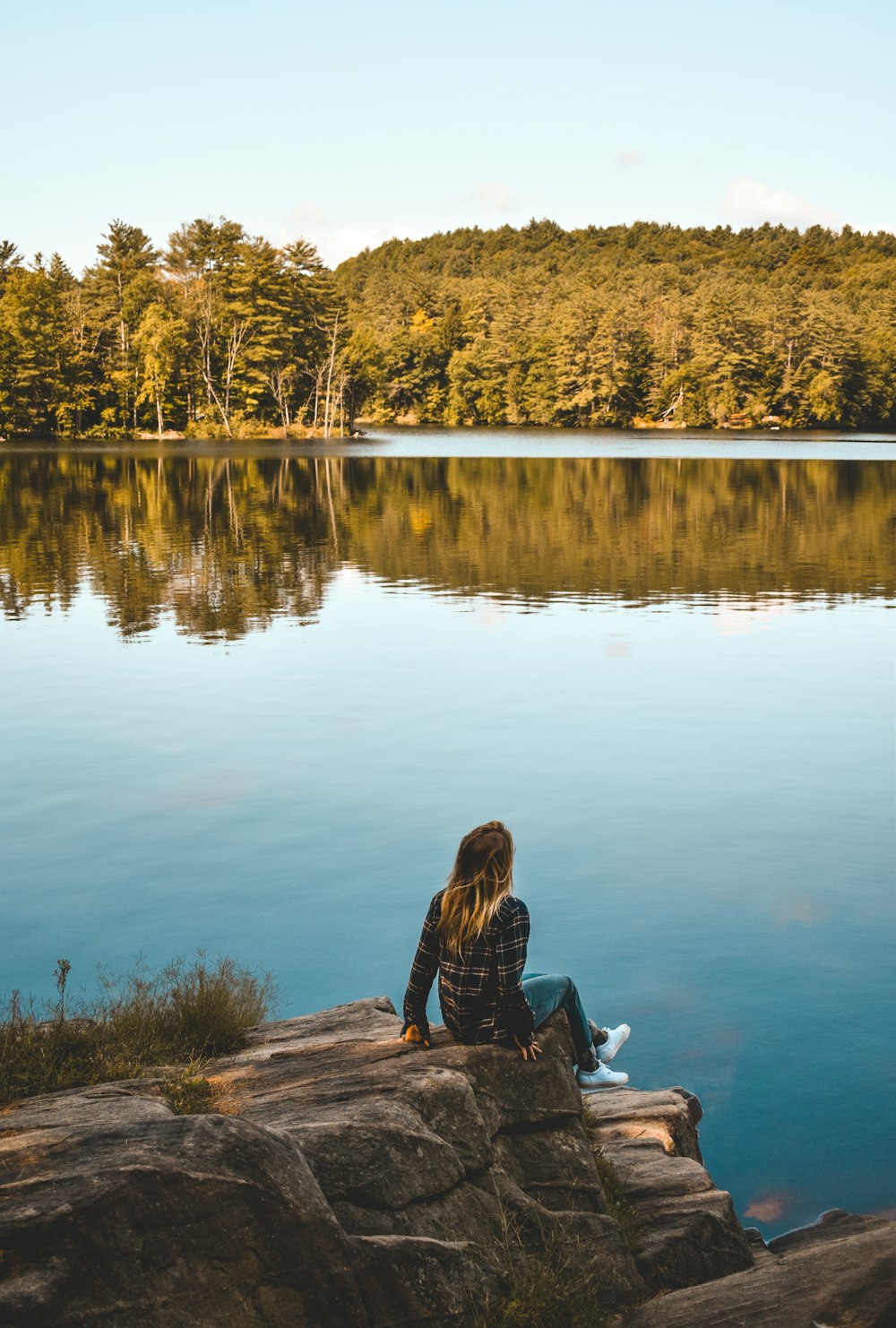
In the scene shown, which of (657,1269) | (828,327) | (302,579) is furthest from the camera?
(828,327)

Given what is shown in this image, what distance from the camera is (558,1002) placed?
614cm

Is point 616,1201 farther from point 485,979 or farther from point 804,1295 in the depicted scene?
point 485,979

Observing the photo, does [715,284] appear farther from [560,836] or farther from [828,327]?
[560,836]

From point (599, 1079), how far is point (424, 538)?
32013mm

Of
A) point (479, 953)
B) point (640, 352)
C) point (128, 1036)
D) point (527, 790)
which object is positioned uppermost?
point (640, 352)

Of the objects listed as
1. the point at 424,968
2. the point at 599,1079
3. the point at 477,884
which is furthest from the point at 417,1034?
the point at 599,1079

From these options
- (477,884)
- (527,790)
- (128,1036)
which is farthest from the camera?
(527,790)

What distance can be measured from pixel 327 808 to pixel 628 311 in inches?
5068

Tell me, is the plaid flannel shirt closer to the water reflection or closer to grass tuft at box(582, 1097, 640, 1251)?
grass tuft at box(582, 1097, 640, 1251)

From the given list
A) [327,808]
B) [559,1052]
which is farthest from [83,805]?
[559,1052]

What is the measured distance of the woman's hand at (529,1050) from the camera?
5.75 metres

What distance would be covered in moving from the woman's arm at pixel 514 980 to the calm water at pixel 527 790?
6.04 ft

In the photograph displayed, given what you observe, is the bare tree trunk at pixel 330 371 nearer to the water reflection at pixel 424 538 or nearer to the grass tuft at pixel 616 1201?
the water reflection at pixel 424 538

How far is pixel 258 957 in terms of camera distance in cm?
956
